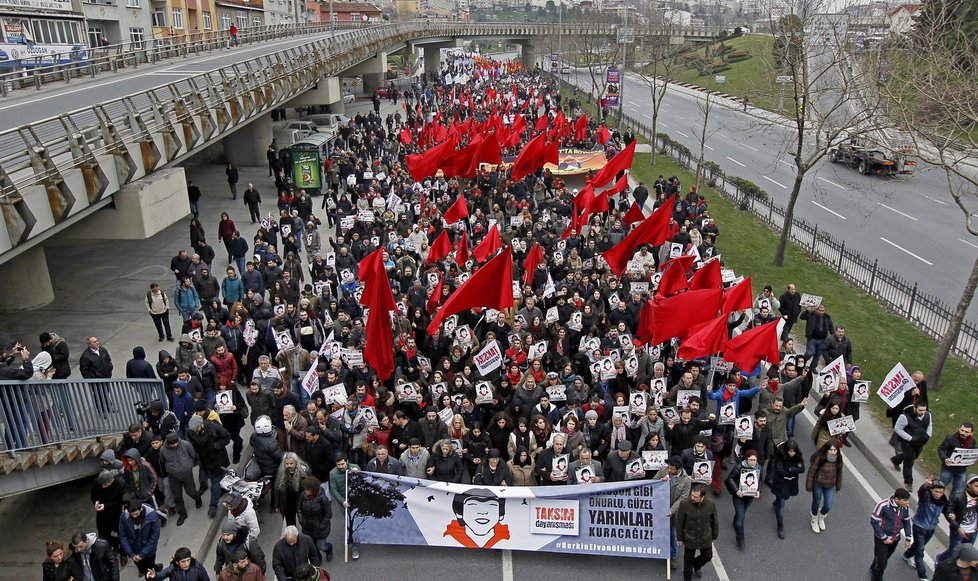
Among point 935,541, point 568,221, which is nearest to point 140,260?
point 568,221

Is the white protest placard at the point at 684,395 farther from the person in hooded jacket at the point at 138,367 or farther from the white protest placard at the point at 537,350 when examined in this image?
the person in hooded jacket at the point at 138,367

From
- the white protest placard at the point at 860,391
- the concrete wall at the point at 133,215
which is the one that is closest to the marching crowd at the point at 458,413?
the white protest placard at the point at 860,391

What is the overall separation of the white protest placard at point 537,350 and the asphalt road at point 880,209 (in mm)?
7668

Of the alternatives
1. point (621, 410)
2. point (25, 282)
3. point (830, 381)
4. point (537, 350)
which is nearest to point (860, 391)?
point (830, 381)

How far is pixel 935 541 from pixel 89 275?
19.7 meters

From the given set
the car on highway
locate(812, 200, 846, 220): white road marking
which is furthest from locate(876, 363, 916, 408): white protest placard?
the car on highway

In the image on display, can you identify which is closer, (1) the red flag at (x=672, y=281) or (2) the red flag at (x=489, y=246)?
(1) the red flag at (x=672, y=281)

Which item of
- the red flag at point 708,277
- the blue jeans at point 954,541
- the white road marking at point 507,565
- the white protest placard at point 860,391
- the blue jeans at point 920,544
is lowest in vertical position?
the white road marking at point 507,565

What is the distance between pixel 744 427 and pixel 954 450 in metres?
2.48

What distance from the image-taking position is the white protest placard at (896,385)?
34.7ft

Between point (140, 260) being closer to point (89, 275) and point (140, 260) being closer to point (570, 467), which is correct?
point (89, 275)

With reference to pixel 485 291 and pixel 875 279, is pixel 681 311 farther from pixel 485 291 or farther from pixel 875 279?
pixel 875 279

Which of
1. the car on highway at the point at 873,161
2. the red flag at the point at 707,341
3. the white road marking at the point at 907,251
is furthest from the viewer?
the car on highway at the point at 873,161

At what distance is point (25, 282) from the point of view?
1755 centimetres
